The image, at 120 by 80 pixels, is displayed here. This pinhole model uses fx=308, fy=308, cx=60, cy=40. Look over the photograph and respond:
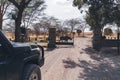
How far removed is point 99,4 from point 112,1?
113 centimetres

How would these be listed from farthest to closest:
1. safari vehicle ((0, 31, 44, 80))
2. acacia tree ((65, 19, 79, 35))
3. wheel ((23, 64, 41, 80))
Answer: acacia tree ((65, 19, 79, 35)) → wheel ((23, 64, 41, 80)) → safari vehicle ((0, 31, 44, 80))

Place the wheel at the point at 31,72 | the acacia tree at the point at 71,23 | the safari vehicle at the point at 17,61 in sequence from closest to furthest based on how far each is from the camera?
the safari vehicle at the point at 17,61, the wheel at the point at 31,72, the acacia tree at the point at 71,23

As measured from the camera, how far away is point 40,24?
Result: 55438 millimetres

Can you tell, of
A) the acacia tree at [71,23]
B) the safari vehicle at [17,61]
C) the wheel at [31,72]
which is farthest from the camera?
the acacia tree at [71,23]

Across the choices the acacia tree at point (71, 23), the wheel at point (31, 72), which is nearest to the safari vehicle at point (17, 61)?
the wheel at point (31, 72)

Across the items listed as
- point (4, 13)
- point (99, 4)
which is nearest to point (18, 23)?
point (99, 4)

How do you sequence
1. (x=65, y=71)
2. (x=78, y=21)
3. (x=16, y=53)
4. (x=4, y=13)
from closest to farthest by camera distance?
(x=16, y=53) < (x=65, y=71) < (x=4, y=13) < (x=78, y=21)

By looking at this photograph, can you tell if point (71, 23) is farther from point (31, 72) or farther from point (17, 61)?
point (17, 61)

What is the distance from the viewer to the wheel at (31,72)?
6730 millimetres

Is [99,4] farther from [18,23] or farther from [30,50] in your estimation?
[30,50]

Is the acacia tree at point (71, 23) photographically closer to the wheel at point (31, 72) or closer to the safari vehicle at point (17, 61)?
the wheel at point (31, 72)

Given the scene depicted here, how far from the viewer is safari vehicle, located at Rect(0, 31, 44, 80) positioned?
5.87 meters

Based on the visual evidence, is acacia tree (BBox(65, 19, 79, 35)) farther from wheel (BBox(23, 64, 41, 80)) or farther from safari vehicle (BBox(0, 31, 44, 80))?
safari vehicle (BBox(0, 31, 44, 80))

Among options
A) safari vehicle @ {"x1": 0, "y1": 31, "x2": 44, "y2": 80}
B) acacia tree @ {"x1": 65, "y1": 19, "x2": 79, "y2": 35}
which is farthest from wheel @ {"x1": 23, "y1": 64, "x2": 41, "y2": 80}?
acacia tree @ {"x1": 65, "y1": 19, "x2": 79, "y2": 35}
